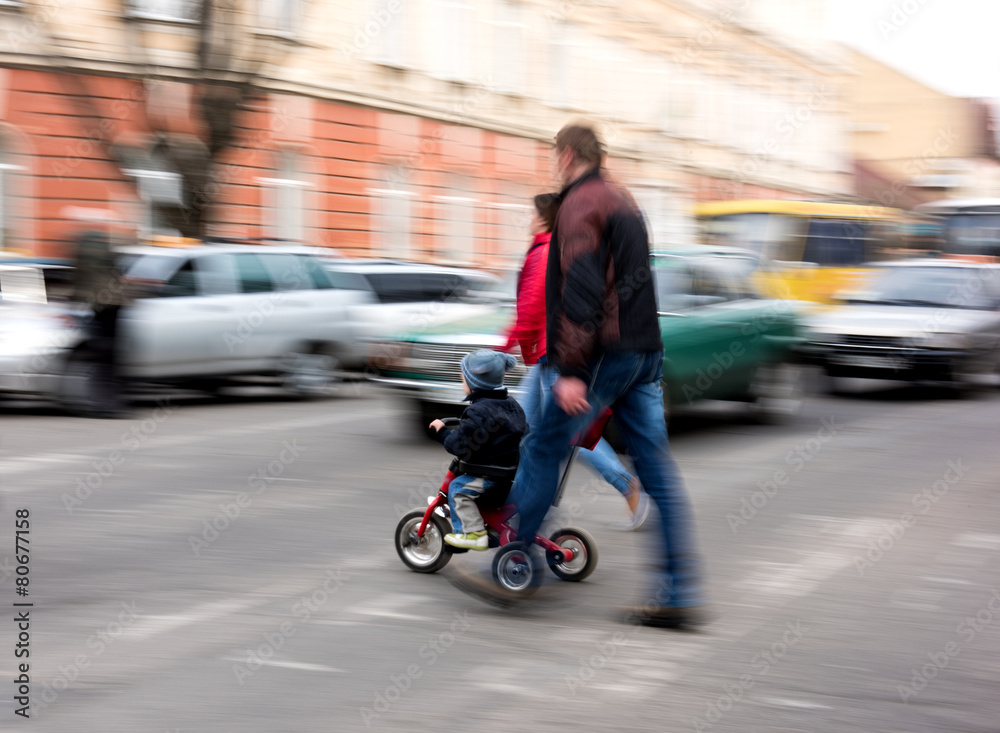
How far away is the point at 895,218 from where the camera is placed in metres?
26.5

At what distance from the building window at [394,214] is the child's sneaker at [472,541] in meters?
22.8

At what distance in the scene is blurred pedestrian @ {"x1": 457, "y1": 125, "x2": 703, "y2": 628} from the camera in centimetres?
515

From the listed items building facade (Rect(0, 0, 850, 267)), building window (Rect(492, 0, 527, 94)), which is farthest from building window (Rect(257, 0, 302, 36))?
building window (Rect(492, 0, 527, 94))

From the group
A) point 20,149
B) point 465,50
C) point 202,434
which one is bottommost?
point 202,434

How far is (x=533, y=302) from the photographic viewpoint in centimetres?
742

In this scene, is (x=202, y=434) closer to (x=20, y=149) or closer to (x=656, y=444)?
(x=656, y=444)

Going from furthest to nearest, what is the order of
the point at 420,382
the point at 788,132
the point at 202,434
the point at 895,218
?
1. the point at 788,132
2. the point at 895,218
3. the point at 202,434
4. the point at 420,382

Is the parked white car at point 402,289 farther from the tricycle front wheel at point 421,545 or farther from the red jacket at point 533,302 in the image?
the tricycle front wheel at point 421,545

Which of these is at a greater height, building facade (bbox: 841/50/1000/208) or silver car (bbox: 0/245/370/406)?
building facade (bbox: 841/50/1000/208)

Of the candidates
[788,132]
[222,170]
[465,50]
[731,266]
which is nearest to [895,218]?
[465,50]

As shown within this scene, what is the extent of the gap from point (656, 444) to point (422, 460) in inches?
196

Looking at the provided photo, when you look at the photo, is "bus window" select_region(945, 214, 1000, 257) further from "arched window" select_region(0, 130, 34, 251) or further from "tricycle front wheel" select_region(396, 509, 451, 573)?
"tricycle front wheel" select_region(396, 509, 451, 573)

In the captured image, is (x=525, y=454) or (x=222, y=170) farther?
(x=222, y=170)

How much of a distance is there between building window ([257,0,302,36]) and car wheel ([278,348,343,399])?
12.3m
